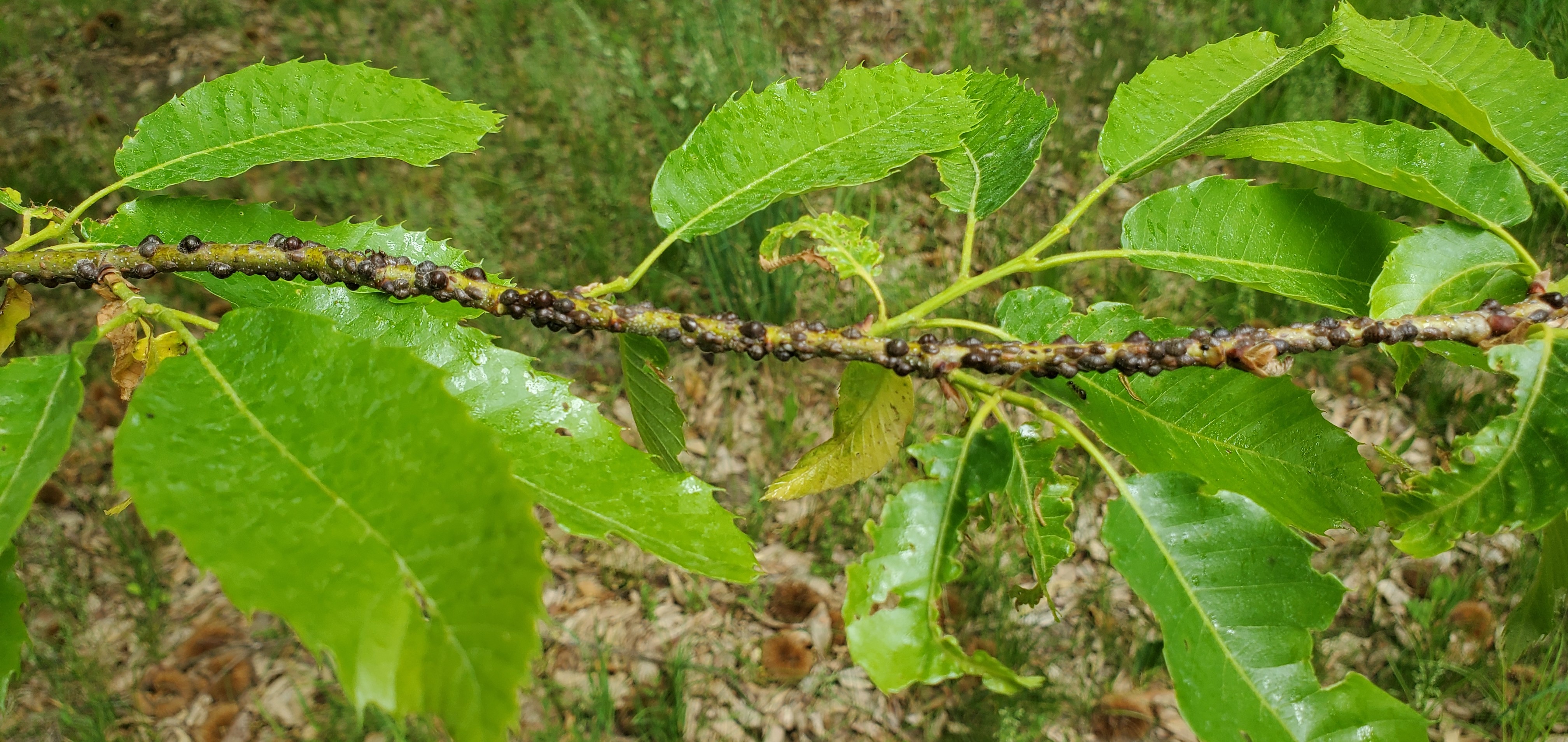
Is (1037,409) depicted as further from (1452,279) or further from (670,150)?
(670,150)

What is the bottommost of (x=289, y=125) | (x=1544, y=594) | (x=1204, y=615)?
(x=1544, y=594)

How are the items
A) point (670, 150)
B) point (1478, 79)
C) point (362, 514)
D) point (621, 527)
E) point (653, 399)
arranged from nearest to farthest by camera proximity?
point (362, 514), point (621, 527), point (1478, 79), point (653, 399), point (670, 150)

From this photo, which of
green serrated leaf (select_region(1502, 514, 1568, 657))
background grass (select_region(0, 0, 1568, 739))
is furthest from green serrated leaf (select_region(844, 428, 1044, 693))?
background grass (select_region(0, 0, 1568, 739))

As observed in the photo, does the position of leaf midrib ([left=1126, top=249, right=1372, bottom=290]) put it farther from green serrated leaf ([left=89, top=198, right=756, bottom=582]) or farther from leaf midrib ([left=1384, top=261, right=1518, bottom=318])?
green serrated leaf ([left=89, top=198, right=756, bottom=582])

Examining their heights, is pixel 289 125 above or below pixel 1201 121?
above

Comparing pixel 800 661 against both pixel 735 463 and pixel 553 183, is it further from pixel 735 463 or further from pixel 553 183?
pixel 553 183

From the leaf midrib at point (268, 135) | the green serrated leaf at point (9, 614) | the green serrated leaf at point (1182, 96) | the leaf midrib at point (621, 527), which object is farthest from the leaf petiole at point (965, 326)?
the green serrated leaf at point (9, 614)

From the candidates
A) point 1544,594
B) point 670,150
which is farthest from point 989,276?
point 670,150
